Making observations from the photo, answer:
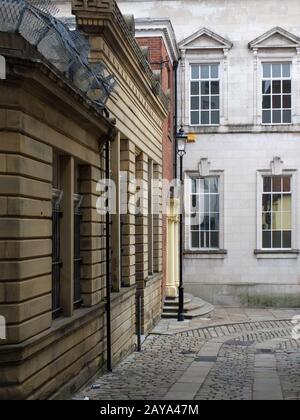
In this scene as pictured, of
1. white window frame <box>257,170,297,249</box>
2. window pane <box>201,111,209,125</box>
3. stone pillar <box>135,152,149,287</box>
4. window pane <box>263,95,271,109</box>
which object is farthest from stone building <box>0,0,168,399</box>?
window pane <box>263,95,271,109</box>

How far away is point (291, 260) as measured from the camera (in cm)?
2314

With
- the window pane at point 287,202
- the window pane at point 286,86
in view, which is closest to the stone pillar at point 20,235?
the window pane at point 287,202

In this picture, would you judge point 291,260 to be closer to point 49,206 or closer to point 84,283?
point 84,283

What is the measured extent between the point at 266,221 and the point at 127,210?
10790mm

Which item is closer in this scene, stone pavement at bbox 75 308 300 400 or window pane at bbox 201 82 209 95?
stone pavement at bbox 75 308 300 400

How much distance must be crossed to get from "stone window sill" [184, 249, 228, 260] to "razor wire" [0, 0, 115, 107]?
41.6 feet

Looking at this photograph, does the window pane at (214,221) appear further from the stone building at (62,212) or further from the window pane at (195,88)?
the stone building at (62,212)

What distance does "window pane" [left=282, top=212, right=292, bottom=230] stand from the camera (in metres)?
23.4

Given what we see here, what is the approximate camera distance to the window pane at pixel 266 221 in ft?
76.7

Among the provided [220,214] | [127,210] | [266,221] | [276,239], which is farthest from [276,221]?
[127,210]

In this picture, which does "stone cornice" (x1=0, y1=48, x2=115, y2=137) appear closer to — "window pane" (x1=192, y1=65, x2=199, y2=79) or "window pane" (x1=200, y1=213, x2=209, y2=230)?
"window pane" (x1=200, y1=213, x2=209, y2=230)

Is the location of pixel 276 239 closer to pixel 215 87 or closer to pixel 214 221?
pixel 214 221

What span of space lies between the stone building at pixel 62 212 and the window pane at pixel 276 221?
10.1 meters
